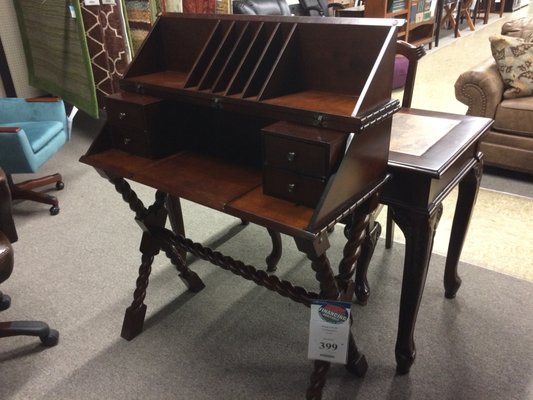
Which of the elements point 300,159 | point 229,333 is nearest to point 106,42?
point 229,333

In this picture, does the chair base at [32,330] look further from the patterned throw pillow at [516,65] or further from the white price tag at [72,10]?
the patterned throw pillow at [516,65]

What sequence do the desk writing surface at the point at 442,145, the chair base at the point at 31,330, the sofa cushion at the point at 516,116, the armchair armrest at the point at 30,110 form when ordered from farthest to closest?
the armchair armrest at the point at 30,110 → the sofa cushion at the point at 516,116 → the chair base at the point at 31,330 → the desk writing surface at the point at 442,145

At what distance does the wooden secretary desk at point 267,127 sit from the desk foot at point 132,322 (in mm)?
233

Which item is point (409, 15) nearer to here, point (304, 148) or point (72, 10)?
point (72, 10)

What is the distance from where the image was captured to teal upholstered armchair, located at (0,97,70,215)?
7.94ft

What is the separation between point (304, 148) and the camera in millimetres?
1047

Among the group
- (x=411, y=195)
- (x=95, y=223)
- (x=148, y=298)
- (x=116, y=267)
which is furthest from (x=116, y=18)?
(x=411, y=195)

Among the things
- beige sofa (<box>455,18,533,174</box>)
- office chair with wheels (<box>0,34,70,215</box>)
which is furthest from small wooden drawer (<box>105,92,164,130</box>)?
beige sofa (<box>455,18,533,174</box>)

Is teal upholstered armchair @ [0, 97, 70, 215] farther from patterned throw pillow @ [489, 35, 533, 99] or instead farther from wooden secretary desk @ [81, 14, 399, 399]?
patterned throw pillow @ [489, 35, 533, 99]

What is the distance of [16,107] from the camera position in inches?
114

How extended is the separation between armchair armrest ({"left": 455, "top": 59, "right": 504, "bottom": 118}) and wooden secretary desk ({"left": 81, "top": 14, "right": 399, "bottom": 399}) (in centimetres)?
190

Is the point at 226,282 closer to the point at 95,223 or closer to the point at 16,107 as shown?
the point at 95,223

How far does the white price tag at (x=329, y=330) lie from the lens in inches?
49.1

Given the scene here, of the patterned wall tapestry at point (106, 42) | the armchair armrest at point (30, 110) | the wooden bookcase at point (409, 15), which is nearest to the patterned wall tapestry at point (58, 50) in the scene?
the patterned wall tapestry at point (106, 42)
